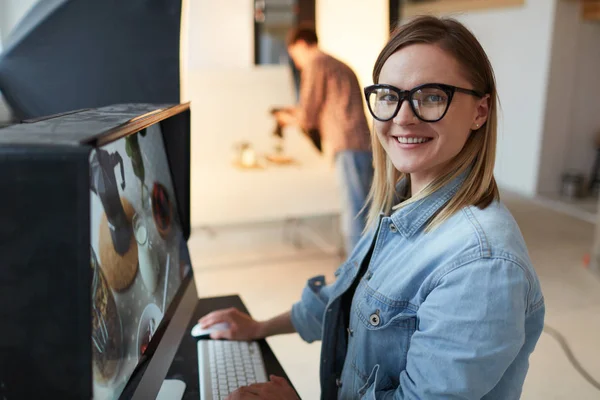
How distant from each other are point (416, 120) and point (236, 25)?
4.61m

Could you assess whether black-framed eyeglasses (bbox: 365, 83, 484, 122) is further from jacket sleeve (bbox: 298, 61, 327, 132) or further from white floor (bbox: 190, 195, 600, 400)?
jacket sleeve (bbox: 298, 61, 327, 132)

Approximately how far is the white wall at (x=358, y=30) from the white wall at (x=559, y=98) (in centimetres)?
265

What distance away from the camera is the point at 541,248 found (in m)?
4.54

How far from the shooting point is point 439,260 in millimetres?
913

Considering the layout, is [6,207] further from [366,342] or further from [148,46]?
[148,46]

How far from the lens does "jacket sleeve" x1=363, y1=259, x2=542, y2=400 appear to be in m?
0.82

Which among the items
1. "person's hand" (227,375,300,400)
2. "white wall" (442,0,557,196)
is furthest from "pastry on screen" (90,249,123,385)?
"white wall" (442,0,557,196)

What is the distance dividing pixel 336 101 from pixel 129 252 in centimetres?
272

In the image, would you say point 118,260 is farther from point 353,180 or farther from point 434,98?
point 353,180

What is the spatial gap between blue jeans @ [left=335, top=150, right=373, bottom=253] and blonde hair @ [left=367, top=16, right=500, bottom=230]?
246 centimetres

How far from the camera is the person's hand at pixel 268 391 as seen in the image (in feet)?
3.30

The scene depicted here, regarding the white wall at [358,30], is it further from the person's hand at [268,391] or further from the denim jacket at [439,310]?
the person's hand at [268,391]

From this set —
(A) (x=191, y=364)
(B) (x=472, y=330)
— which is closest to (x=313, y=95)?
(A) (x=191, y=364)

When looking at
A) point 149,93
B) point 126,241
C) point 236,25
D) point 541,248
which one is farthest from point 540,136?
point 126,241
